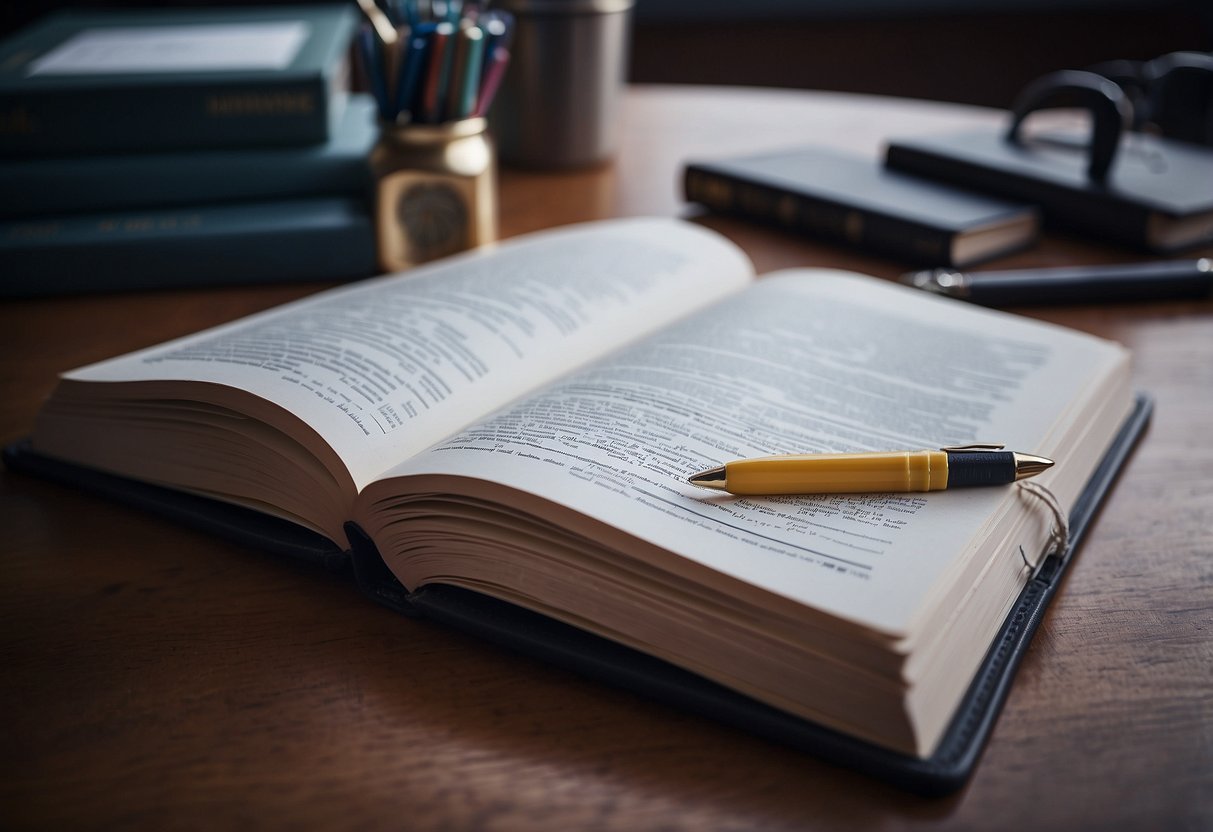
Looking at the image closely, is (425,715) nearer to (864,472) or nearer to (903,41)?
(864,472)

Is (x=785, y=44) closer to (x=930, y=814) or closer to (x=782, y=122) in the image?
(x=782, y=122)

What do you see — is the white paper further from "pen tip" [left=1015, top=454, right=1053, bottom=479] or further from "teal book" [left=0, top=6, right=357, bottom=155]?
"pen tip" [left=1015, top=454, right=1053, bottom=479]

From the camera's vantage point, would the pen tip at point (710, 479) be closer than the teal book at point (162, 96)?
Yes

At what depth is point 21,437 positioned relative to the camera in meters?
0.59

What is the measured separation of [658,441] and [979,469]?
142mm

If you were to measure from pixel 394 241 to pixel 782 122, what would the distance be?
0.71 meters

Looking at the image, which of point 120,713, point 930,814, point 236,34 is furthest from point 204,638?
point 236,34

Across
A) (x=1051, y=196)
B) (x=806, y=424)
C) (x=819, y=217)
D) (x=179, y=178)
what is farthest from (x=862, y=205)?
(x=179, y=178)

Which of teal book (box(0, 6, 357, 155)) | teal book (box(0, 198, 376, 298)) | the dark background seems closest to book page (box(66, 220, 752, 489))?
teal book (box(0, 198, 376, 298))

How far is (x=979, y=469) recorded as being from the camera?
45cm

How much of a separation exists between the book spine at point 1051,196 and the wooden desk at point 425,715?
1.42ft

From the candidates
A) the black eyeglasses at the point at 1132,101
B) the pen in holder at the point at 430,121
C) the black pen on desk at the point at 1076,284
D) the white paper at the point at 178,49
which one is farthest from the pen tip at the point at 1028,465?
the white paper at the point at 178,49

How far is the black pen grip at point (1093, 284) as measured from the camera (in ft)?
2.64

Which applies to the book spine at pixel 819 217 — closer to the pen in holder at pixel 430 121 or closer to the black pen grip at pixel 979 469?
the pen in holder at pixel 430 121
